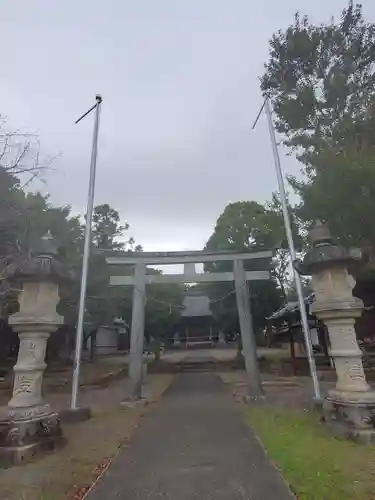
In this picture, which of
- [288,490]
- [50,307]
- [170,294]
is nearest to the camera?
[288,490]

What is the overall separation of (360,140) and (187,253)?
18.8ft

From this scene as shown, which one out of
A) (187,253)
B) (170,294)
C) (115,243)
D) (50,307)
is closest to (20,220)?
(187,253)

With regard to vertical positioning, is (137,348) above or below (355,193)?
below

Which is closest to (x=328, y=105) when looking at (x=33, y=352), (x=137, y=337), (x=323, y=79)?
(x=323, y=79)

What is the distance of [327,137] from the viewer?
40.3 feet

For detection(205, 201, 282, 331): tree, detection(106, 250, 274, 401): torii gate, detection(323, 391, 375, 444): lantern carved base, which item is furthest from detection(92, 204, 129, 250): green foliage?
detection(323, 391, 375, 444): lantern carved base

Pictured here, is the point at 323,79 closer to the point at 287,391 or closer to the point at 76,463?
the point at 287,391

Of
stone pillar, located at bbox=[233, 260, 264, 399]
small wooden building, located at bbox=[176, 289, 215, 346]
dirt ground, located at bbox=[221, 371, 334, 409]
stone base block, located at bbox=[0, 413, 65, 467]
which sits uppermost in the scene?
small wooden building, located at bbox=[176, 289, 215, 346]

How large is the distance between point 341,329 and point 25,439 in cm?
508

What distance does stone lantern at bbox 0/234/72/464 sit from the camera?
5801 mm

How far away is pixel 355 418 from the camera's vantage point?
6.10m

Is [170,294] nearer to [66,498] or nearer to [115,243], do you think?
[115,243]

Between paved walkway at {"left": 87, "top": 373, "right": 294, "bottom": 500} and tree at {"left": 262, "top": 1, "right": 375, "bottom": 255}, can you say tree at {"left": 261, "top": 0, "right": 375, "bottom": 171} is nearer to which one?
tree at {"left": 262, "top": 1, "right": 375, "bottom": 255}

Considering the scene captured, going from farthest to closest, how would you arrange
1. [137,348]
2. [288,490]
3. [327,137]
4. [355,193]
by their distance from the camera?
1. [327,137]
2. [137,348]
3. [355,193]
4. [288,490]
